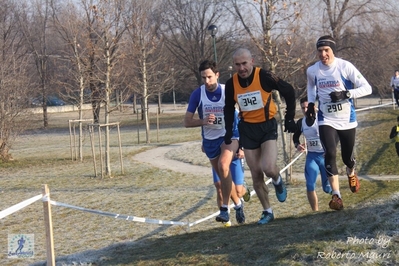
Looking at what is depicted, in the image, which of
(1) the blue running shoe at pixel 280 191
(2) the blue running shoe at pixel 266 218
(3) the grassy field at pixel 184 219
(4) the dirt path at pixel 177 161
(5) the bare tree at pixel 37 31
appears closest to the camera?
(3) the grassy field at pixel 184 219

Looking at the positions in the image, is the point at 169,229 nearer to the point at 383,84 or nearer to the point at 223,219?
the point at 223,219

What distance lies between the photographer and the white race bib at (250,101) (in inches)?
286

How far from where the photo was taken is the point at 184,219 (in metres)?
11.7

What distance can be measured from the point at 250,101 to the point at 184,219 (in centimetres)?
491

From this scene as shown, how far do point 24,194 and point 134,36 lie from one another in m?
21.2

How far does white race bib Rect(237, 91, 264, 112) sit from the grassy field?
149 centimetres

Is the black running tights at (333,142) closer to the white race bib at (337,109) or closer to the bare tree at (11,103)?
the white race bib at (337,109)

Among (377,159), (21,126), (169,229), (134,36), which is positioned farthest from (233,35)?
(169,229)

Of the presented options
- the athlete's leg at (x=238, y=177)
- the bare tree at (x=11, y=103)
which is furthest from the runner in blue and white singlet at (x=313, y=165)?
the bare tree at (x=11, y=103)

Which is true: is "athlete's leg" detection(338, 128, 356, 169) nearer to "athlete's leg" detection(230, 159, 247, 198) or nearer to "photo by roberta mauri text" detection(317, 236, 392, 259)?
"athlete's leg" detection(230, 159, 247, 198)

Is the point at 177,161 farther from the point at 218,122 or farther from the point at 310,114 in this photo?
the point at 310,114

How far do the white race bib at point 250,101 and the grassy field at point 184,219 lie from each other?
58.6 inches

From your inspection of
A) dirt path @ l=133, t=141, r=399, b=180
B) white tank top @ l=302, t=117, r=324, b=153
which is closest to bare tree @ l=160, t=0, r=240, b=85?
dirt path @ l=133, t=141, r=399, b=180

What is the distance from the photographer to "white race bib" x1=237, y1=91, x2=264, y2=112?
7273mm
